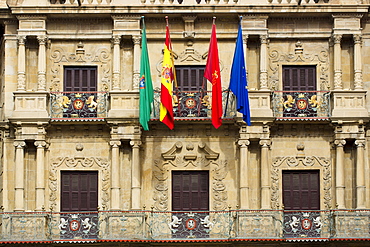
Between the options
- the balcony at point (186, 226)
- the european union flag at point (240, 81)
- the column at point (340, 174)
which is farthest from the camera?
the column at point (340, 174)

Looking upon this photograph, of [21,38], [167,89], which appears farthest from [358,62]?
[21,38]

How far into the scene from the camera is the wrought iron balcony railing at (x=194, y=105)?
33000 millimetres

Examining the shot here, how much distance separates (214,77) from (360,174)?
20.1ft

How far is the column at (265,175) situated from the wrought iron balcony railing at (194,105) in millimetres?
1549

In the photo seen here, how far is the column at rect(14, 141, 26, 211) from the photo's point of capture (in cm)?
3259

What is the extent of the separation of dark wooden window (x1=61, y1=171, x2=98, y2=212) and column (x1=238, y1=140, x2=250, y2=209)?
16.8ft

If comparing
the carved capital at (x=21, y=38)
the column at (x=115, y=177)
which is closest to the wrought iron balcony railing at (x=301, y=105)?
the column at (x=115, y=177)

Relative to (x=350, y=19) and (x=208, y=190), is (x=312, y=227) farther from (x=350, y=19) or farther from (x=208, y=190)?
(x=350, y=19)

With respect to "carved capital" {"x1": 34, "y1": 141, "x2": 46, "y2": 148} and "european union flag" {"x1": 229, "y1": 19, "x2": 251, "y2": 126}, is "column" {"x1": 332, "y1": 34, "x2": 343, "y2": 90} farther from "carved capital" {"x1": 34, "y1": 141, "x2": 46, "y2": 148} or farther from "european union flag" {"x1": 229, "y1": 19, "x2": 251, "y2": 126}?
"carved capital" {"x1": 34, "y1": 141, "x2": 46, "y2": 148}

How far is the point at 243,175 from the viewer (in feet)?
107

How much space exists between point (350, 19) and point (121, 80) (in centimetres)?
849

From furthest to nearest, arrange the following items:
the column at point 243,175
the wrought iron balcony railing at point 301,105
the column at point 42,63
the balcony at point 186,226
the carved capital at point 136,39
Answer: the carved capital at point 136,39 < the column at point 42,63 < the wrought iron balcony railing at point 301,105 < the column at point 243,175 < the balcony at point 186,226

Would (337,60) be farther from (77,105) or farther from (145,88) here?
A: (77,105)

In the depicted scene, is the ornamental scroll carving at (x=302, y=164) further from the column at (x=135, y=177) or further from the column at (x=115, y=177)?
the column at (x=115, y=177)
